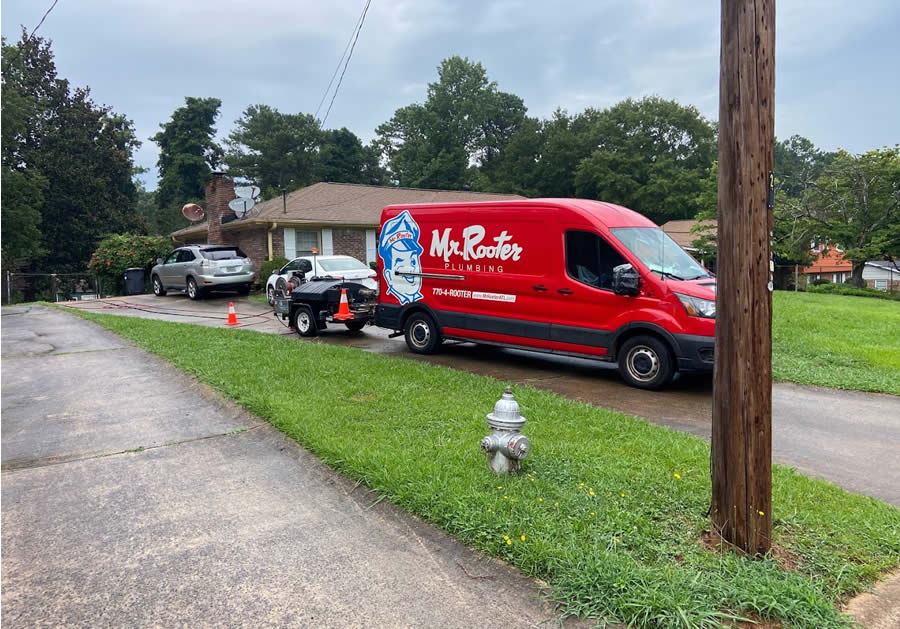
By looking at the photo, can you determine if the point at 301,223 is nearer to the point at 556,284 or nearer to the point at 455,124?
the point at 556,284

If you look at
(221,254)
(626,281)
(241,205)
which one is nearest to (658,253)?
(626,281)

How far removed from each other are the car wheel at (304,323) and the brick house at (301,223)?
1081 centimetres

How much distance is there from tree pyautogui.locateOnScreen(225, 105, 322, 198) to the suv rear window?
40.2 meters

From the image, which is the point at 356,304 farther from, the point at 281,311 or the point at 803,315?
the point at 803,315

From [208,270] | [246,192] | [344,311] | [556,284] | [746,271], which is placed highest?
[246,192]

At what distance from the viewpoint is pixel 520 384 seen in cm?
820

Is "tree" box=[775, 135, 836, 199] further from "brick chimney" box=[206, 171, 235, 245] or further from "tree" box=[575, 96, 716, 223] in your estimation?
"brick chimney" box=[206, 171, 235, 245]

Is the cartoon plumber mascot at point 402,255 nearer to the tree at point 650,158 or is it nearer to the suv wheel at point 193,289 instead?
the suv wheel at point 193,289

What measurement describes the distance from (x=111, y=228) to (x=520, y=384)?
44.0m

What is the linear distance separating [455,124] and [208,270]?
5279cm

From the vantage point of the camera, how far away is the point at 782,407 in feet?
23.3

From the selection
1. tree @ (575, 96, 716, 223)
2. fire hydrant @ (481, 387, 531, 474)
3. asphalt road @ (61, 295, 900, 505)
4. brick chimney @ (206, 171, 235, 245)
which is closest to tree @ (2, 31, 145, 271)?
brick chimney @ (206, 171, 235, 245)

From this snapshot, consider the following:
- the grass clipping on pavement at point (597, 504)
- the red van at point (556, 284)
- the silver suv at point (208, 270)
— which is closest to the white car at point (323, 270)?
the silver suv at point (208, 270)

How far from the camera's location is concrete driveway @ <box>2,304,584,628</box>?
3020 mm
